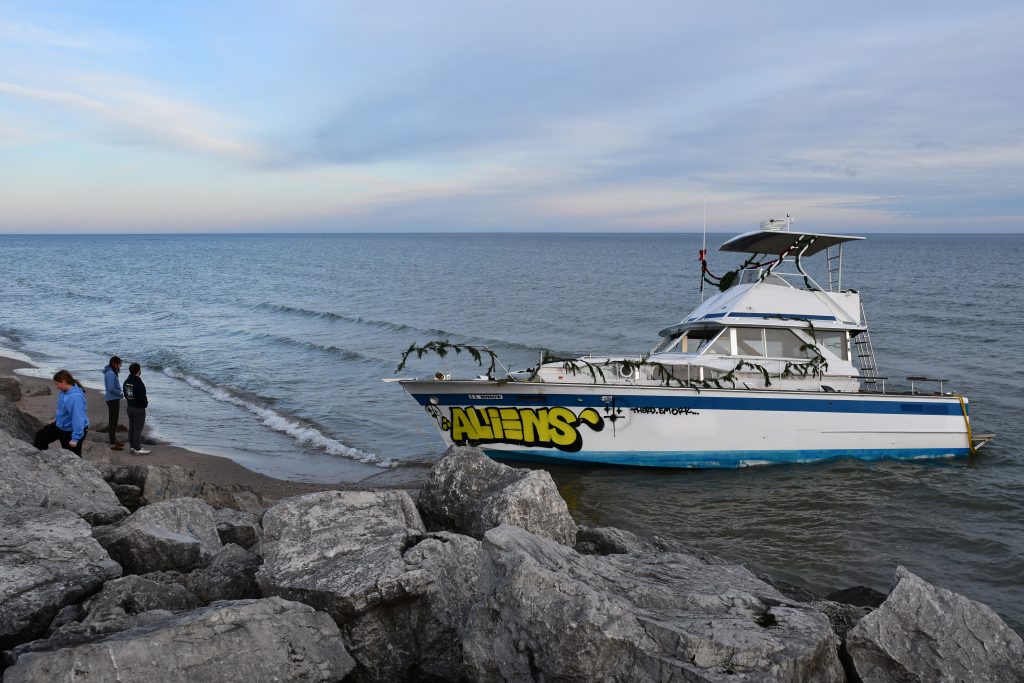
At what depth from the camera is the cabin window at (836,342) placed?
16.4 metres

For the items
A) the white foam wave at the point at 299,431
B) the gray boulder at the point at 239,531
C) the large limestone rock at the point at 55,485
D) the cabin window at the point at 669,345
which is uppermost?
the cabin window at the point at 669,345

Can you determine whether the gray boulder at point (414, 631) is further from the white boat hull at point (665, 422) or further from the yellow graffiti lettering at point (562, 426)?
the yellow graffiti lettering at point (562, 426)

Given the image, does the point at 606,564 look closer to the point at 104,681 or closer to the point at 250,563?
the point at 250,563

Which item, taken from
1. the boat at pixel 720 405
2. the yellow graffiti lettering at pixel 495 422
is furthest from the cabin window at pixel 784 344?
the yellow graffiti lettering at pixel 495 422

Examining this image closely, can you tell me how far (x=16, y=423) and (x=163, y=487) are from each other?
494 centimetres

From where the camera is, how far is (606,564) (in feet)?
19.9

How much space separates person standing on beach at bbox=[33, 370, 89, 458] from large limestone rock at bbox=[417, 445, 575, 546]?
5.84 metres

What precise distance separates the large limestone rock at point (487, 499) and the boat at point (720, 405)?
6.09 meters

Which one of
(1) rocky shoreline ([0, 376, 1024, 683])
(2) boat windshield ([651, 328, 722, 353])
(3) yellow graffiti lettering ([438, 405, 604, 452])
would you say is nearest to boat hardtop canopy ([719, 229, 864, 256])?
(2) boat windshield ([651, 328, 722, 353])

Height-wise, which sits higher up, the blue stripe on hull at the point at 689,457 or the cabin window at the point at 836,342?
the cabin window at the point at 836,342

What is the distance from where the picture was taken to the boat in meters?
14.9

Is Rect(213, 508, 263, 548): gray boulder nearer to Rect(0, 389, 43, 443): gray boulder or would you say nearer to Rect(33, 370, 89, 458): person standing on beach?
Rect(33, 370, 89, 458): person standing on beach

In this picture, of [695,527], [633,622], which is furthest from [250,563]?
[695,527]

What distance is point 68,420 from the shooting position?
11719 mm
